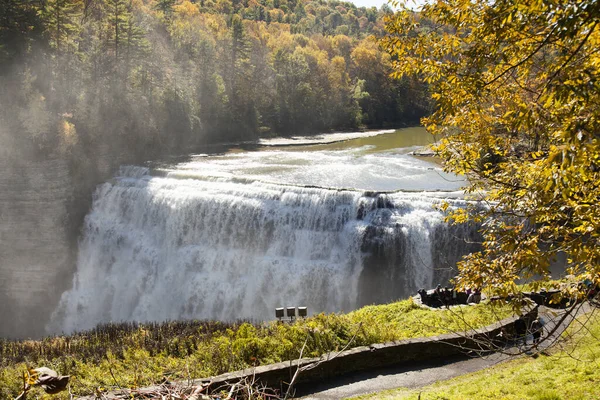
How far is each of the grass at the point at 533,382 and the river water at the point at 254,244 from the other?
7.94 metres

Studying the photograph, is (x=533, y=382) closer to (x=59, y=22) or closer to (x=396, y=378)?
(x=396, y=378)

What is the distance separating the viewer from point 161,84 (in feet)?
134

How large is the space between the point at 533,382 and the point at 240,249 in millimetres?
15866

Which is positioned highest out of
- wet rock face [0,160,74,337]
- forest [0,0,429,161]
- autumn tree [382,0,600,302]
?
forest [0,0,429,161]

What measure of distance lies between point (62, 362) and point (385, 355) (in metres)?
6.31

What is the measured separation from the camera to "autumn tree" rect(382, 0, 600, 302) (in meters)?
4.06

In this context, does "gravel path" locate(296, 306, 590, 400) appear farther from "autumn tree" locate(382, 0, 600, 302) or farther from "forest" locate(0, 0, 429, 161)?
"forest" locate(0, 0, 429, 161)

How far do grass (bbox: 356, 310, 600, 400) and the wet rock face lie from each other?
21.6 m

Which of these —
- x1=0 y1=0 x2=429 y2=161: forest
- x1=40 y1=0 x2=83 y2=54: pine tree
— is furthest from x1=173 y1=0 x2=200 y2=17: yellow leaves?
x1=40 y1=0 x2=83 y2=54: pine tree

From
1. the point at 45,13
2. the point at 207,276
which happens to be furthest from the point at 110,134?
the point at 207,276

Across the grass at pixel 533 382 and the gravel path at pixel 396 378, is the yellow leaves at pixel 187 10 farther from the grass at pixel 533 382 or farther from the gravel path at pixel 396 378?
the grass at pixel 533 382

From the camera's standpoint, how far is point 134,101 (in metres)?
37.3

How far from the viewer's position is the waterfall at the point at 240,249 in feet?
67.1

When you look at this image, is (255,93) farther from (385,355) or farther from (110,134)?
(385,355)
